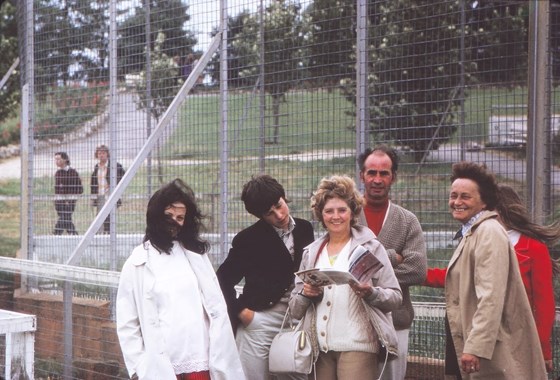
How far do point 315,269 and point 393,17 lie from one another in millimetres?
4835

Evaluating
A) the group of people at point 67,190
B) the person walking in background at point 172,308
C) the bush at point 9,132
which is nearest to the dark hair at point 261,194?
the person walking in background at point 172,308

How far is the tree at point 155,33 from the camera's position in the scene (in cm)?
912

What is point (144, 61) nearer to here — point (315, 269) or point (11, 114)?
point (315, 269)

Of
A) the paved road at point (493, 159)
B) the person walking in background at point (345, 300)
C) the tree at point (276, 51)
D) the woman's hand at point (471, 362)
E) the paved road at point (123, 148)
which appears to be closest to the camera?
the woman's hand at point (471, 362)

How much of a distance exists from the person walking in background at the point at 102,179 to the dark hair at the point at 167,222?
13.8 ft

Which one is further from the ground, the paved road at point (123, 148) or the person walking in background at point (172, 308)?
the paved road at point (123, 148)

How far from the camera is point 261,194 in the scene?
18.5 ft

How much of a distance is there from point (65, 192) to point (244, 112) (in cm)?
297

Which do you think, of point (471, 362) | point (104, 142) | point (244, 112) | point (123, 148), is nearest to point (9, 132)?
point (104, 142)

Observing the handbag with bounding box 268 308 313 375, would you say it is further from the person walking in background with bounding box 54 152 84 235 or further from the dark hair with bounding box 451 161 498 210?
the person walking in background with bounding box 54 152 84 235

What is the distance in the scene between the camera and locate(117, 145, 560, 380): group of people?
16.7 feet

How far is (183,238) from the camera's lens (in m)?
5.52

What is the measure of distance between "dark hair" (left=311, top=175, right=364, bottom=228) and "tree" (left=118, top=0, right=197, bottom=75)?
12.8 ft

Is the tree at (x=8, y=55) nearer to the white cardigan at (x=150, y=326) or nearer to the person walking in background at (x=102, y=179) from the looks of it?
the person walking in background at (x=102, y=179)
